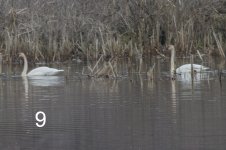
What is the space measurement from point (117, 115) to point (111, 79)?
713 cm

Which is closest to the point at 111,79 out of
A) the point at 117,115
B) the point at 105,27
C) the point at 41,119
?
the point at 117,115

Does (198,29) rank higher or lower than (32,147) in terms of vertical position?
higher

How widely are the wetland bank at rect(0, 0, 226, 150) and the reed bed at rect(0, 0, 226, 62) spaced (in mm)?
36

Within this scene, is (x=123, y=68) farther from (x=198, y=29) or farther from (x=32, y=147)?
(x=32, y=147)

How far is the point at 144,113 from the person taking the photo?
12.2 metres

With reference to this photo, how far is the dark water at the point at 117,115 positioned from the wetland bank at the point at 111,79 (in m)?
0.01

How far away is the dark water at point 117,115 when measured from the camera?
976 cm

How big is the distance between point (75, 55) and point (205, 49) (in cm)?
431

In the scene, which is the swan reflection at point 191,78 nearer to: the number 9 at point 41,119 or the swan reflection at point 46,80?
the swan reflection at point 46,80

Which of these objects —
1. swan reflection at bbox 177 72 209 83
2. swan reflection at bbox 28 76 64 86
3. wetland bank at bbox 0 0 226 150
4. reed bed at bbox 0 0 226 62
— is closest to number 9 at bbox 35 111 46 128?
wetland bank at bbox 0 0 226 150

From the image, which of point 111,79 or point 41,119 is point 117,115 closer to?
point 41,119

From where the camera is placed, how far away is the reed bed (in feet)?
89.0

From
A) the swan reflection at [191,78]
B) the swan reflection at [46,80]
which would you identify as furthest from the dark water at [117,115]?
the swan reflection at [46,80]

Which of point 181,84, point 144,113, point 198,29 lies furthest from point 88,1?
point 144,113
